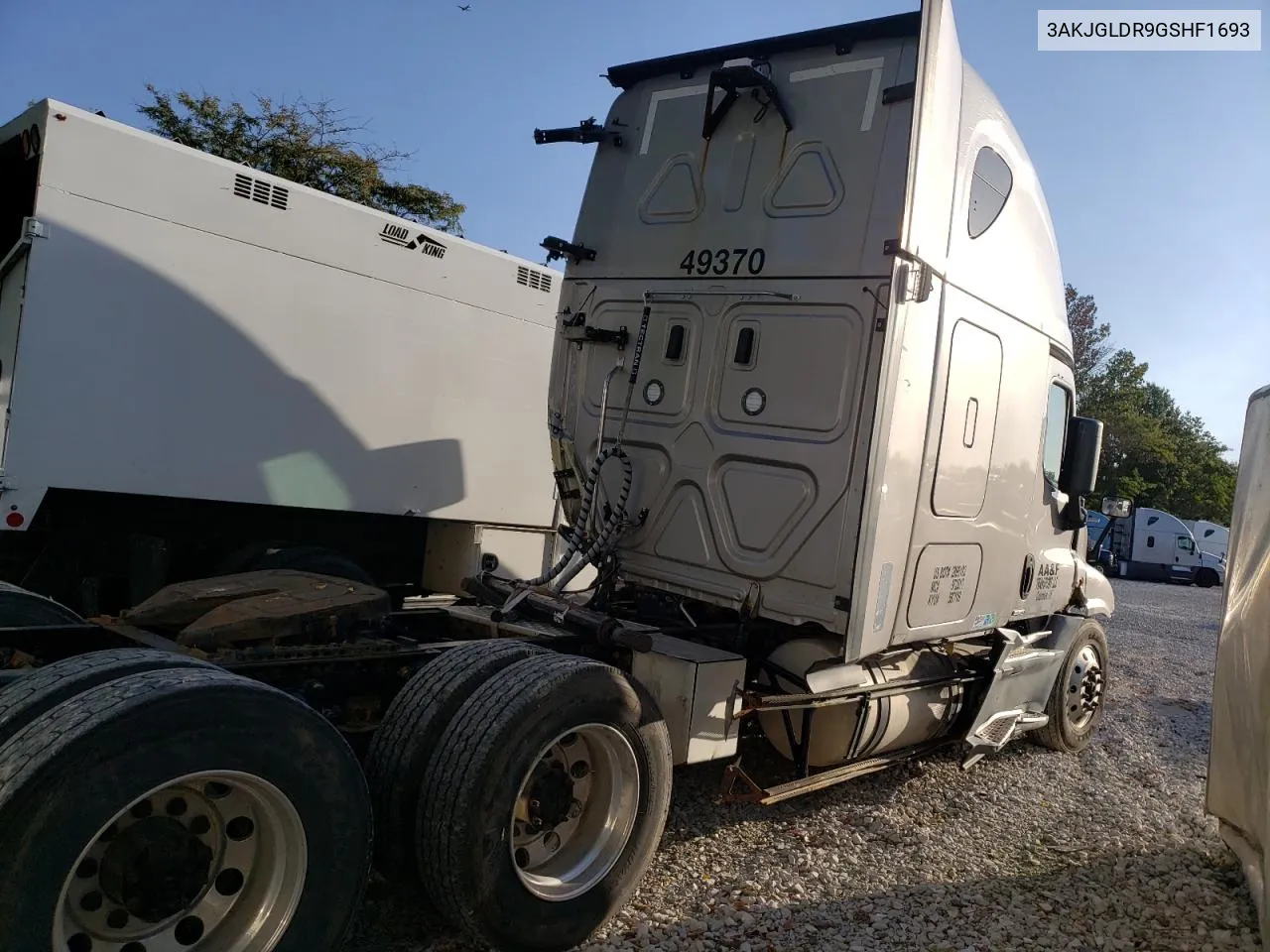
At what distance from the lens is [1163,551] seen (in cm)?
2741

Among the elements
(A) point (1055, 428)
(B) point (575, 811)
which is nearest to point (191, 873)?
(B) point (575, 811)

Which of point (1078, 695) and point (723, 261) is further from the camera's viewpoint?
point (1078, 695)

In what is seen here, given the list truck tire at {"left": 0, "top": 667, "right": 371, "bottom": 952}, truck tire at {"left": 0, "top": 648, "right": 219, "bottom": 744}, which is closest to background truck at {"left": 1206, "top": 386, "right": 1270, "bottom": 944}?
truck tire at {"left": 0, "top": 667, "right": 371, "bottom": 952}

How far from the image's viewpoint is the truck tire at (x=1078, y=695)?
646 centimetres

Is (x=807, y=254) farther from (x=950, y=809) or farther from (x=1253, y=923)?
(x=1253, y=923)

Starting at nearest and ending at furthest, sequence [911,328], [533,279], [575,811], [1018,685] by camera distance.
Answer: [575,811], [911,328], [1018,685], [533,279]

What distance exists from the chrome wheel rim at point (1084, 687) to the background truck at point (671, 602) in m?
0.58

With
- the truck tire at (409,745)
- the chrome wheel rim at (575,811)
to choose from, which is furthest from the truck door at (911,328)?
the truck tire at (409,745)

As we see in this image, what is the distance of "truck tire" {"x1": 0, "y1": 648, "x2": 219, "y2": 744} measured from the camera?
2.44 metres

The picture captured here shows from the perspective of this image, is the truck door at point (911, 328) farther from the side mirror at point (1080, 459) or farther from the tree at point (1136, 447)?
the tree at point (1136, 447)

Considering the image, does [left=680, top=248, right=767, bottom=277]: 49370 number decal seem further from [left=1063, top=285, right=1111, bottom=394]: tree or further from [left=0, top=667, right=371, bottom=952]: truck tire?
[left=1063, top=285, right=1111, bottom=394]: tree

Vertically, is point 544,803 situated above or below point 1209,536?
below

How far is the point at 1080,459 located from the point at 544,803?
4489 mm

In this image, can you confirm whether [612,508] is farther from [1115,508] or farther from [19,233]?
[19,233]
